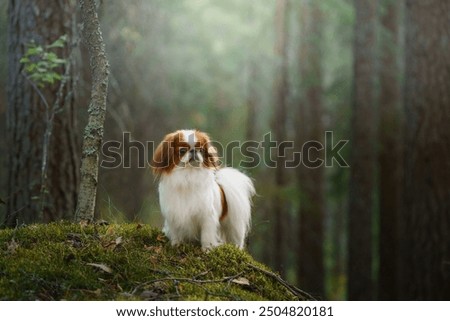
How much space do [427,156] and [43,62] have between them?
16.4 ft

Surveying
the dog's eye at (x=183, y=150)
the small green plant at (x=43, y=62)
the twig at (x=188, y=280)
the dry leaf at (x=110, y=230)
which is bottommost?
the twig at (x=188, y=280)

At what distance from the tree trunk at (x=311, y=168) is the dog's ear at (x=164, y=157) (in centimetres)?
1024

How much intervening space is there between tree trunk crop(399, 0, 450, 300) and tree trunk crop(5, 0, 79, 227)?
4.47 metres

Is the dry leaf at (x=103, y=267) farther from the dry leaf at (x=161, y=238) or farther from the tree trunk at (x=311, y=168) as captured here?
the tree trunk at (x=311, y=168)

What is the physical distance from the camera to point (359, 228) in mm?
11258

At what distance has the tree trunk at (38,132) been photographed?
6691 millimetres

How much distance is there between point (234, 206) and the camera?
584cm

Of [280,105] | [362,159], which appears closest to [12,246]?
[362,159]

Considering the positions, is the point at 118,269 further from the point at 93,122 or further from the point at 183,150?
the point at 93,122

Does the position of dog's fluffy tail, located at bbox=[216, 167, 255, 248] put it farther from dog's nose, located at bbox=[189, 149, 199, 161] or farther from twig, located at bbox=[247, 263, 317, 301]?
twig, located at bbox=[247, 263, 317, 301]

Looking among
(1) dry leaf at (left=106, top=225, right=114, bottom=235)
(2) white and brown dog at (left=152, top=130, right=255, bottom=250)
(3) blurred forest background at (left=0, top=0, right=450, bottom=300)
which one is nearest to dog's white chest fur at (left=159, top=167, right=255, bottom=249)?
(2) white and brown dog at (left=152, top=130, right=255, bottom=250)

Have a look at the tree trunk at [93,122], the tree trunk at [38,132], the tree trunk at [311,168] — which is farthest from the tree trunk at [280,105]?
the tree trunk at [93,122]

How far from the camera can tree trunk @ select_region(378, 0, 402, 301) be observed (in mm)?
13891

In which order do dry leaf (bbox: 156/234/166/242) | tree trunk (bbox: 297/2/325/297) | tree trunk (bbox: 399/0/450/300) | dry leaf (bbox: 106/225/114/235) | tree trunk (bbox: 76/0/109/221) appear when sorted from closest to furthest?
dry leaf (bbox: 106/225/114/235) < dry leaf (bbox: 156/234/166/242) < tree trunk (bbox: 76/0/109/221) < tree trunk (bbox: 399/0/450/300) < tree trunk (bbox: 297/2/325/297)
